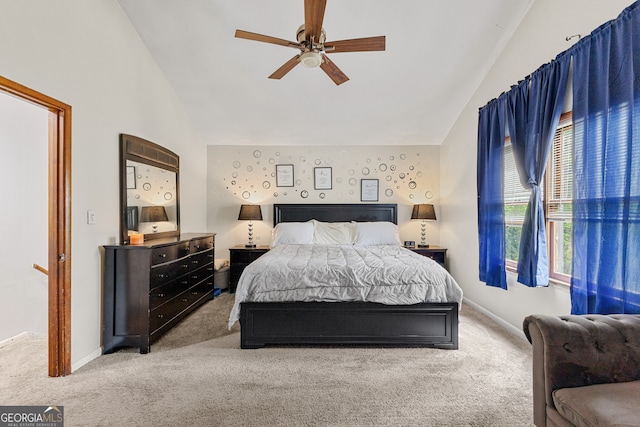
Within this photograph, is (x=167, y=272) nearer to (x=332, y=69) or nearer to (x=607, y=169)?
(x=332, y=69)

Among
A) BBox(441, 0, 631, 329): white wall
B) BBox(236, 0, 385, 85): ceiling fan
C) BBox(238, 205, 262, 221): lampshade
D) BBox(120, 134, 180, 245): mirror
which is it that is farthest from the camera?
BBox(238, 205, 262, 221): lampshade

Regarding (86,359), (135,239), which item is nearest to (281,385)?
(86,359)

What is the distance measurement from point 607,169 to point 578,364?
54.7 inches

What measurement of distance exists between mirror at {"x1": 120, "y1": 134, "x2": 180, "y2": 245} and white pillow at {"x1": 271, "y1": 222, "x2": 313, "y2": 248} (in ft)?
4.62

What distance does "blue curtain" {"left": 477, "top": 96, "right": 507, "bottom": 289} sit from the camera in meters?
3.14

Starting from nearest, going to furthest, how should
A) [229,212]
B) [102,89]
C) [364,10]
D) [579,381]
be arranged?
[579,381] < [102,89] < [364,10] < [229,212]

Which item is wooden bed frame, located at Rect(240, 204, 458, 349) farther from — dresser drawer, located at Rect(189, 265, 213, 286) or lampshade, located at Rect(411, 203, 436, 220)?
lampshade, located at Rect(411, 203, 436, 220)

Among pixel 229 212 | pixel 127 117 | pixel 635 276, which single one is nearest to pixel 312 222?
A: pixel 229 212

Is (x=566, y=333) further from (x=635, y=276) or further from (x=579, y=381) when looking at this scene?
(x=635, y=276)

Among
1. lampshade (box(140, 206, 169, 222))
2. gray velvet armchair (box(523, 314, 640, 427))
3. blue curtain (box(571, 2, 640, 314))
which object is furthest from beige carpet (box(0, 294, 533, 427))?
lampshade (box(140, 206, 169, 222))

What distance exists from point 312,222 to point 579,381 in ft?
12.2

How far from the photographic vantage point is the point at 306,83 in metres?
3.72

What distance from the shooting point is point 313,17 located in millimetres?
1991

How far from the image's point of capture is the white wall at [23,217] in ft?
9.20
